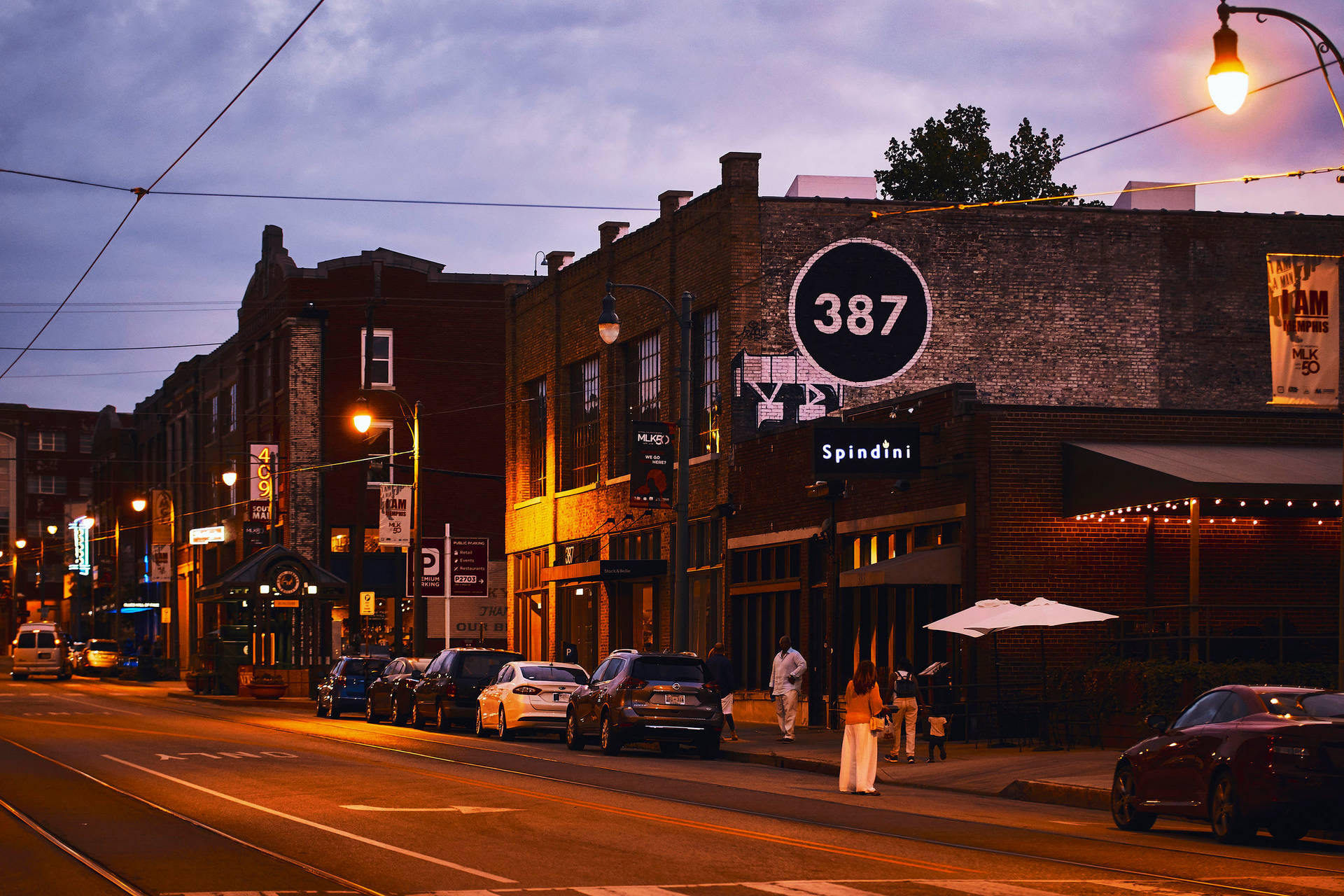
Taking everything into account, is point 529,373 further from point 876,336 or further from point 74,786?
point 74,786

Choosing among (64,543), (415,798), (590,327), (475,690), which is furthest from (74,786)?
(64,543)

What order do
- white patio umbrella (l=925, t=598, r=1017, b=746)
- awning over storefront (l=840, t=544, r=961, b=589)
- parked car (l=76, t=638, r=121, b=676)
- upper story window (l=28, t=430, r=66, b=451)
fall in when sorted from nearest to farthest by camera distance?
white patio umbrella (l=925, t=598, r=1017, b=746) → awning over storefront (l=840, t=544, r=961, b=589) → parked car (l=76, t=638, r=121, b=676) → upper story window (l=28, t=430, r=66, b=451)

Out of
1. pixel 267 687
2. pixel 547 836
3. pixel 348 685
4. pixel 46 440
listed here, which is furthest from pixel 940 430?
pixel 46 440

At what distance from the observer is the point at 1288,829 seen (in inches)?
617

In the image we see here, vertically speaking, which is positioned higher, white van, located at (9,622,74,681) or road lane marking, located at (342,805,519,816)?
road lane marking, located at (342,805,519,816)

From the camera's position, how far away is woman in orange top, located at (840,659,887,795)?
2080cm

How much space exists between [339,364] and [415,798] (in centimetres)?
4923

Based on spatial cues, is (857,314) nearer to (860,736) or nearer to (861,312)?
(861,312)

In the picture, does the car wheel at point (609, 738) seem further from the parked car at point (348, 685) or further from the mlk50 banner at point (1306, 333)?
the parked car at point (348, 685)

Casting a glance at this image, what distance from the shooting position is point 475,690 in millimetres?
34781

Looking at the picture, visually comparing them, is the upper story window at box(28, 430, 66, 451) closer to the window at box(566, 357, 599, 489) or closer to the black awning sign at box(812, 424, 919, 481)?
the window at box(566, 357, 599, 489)

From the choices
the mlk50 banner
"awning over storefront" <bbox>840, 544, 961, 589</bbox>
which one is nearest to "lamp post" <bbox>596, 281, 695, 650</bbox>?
"awning over storefront" <bbox>840, 544, 961, 589</bbox>

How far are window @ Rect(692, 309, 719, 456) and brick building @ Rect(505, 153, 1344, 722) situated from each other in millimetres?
104

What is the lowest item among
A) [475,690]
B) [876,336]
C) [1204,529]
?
[475,690]
